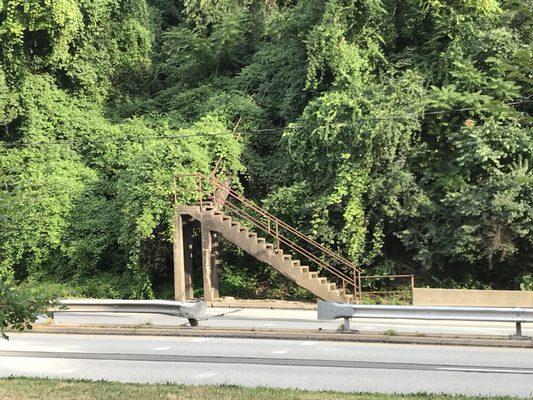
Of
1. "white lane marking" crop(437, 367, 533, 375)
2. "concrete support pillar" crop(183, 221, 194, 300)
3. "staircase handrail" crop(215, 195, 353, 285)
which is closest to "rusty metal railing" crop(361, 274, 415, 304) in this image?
"staircase handrail" crop(215, 195, 353, 285)

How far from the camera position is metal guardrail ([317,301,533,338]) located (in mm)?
13523

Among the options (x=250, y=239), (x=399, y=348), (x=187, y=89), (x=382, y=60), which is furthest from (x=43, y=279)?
(x=399, y=348)

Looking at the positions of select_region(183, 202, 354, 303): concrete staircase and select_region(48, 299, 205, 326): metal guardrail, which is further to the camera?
select_region(183, 202, 354, 303): concrete staircase

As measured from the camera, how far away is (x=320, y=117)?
82.2 ft

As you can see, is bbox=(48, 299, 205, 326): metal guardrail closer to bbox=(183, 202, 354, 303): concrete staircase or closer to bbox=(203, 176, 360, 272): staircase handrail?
bbox=(183, 202, 354, 303): concrete staircase

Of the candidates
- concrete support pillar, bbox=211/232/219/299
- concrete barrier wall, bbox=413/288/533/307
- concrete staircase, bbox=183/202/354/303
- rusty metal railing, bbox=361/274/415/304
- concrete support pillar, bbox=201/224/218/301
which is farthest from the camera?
concrete support pillar, bbox=211/232/219/299

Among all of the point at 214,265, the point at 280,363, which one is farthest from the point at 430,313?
the point at 214,265

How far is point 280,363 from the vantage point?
11.4 meters

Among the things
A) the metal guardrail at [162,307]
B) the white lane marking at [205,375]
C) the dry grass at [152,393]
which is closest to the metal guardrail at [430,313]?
the metal guardrail at [162,307]

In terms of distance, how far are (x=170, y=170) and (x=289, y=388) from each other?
1749 centimetres

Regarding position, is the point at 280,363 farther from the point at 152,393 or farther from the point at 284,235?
the point at 284,235

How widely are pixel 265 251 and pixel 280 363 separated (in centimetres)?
1228

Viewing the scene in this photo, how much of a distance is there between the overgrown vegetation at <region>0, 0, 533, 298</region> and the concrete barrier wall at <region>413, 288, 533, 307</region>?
1.59 meters

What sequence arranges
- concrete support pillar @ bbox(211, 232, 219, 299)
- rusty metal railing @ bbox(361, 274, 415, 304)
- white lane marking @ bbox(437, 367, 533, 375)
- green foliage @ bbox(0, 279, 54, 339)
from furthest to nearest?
concrete support pillar @ bbox(211, 232, 219, 299), rusty metal railing @ bbox(361, 274, 415, 304), white lane marking @ bbox(437, 367, 533, 375), green foliage @ bbox(0, 279, 54, 339)
